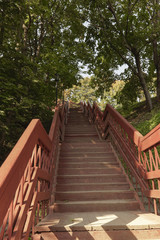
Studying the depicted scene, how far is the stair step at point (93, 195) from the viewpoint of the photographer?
3.65 meters

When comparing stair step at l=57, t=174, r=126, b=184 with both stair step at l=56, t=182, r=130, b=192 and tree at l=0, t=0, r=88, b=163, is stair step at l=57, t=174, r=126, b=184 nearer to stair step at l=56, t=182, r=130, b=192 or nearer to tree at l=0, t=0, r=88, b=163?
stair step at l=56, t=182, r=130, b=192

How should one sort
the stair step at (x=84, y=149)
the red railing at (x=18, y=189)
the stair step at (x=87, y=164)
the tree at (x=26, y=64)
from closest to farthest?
the red railing at (x=18, y=189) < the stair step at (x=87, y=164) < the stair step at (x=84, y=149) < the tree at (x=26, y=64)

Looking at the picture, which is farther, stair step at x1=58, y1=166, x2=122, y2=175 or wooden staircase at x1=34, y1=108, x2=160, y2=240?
stair step at x1=58, y1=166, x2=122, y2=175

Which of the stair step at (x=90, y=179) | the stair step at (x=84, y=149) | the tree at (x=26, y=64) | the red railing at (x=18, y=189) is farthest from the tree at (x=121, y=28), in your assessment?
the red railing at (x=18, y=189)

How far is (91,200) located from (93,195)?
109mm

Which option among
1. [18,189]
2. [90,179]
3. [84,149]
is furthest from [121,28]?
[18,189]

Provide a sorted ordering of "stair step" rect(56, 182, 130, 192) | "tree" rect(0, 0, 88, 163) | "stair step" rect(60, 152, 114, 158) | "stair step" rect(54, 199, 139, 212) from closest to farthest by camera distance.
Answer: "stair step" rect(54, 199, 139, 212), "stair step" rect(56, 182, 130, 192), "stair step" rect(60, 152, 114, 158), "tree" rect(0, 0, 88, 163)

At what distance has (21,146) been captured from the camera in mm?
1860

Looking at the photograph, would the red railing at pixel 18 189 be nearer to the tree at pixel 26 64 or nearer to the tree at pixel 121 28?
the tree at pixel 26 64

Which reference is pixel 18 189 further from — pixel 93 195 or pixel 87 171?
pixel 87 171

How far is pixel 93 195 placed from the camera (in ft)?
12.0

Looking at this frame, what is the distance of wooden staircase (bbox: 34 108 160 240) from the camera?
2.29 m

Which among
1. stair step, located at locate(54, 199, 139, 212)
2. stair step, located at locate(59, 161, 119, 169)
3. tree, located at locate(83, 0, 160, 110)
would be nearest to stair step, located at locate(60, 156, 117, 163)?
stair step, located at locate(59, 161, 119, 169)

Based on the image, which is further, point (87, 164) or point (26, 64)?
point (26, 64)
